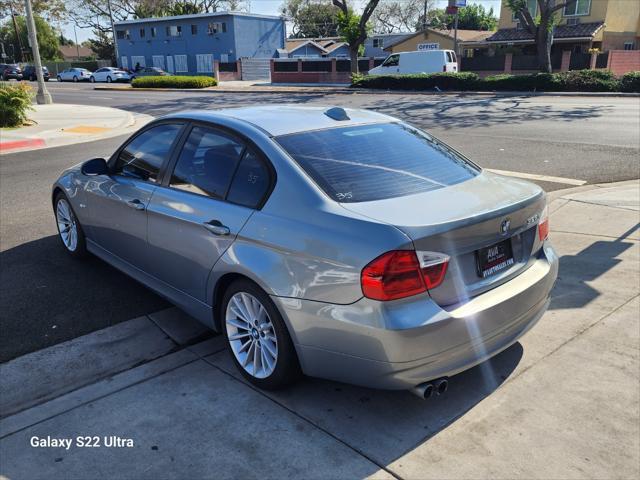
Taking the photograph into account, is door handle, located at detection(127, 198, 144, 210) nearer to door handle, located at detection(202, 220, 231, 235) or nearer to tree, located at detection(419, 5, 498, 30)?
door handle, located at detection(202, 220, 231, 235)

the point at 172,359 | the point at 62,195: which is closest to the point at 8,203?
the point at 62,195

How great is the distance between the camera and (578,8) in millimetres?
42656

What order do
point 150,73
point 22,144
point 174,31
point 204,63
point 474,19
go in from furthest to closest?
point 474,19 → point 174,31 → point 204,63 → point 150,73 → point 22,144

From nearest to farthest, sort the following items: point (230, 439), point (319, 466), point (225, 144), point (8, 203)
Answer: point (319, 466)
point (230, 439)
point (225, 144)
point (8, 203)

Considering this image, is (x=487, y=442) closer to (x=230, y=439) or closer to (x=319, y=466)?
(x=319, y=466)

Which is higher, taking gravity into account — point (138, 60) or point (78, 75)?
point (138, 60)

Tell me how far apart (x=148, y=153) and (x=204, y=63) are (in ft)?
185

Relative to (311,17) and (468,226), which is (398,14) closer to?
(311,17)

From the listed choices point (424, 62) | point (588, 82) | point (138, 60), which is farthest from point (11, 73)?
point (588, 82)

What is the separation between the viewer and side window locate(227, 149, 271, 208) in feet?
11.0

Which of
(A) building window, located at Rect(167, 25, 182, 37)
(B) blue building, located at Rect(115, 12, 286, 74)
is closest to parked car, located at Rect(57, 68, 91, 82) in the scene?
(B) blue building, located at Rect(115, 12, 286, 74)

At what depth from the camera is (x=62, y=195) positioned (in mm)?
5672

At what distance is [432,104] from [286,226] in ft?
65.2

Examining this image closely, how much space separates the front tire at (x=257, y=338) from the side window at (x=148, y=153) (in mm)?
1355
